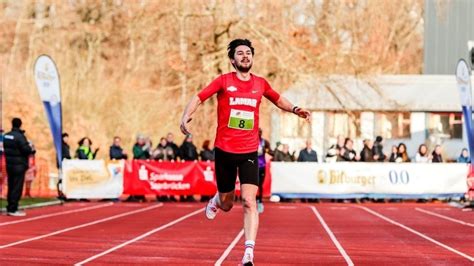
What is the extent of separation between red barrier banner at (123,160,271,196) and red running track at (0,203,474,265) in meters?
5.31

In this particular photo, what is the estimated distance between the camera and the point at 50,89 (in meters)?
26.7

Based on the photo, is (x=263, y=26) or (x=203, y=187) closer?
(x=203, y=187)

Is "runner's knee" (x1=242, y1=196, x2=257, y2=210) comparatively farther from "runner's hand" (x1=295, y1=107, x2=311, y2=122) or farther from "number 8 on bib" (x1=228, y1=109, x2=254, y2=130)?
"runner's hand" (x1=295, y1=107, x2=311, y2=122)

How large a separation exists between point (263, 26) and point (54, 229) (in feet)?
66.5

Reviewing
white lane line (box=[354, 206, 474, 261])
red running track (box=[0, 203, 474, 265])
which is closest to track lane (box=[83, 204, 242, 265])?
red running track (box=[0, 203, 474, 265])

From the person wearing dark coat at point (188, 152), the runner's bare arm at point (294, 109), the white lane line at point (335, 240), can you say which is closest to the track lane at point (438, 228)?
the white lane line at point (335, 240)

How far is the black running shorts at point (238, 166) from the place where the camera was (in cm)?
1080

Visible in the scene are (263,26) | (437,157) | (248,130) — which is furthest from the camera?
(263,26)

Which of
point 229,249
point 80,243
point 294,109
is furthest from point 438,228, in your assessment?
point 294,109

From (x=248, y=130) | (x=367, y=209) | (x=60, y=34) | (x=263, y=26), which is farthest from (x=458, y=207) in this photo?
(x=60, y=34)

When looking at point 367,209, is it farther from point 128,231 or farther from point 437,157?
point 128,231

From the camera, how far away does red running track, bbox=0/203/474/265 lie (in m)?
12.6

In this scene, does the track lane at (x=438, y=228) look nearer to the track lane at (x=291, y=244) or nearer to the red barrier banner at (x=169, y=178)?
the track lane at (x=291, y=244)

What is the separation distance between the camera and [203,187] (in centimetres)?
3036
